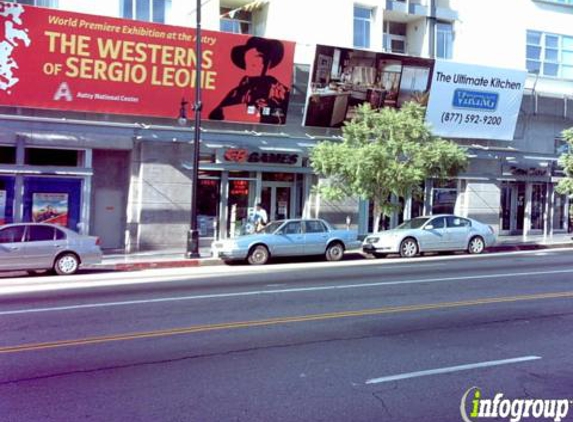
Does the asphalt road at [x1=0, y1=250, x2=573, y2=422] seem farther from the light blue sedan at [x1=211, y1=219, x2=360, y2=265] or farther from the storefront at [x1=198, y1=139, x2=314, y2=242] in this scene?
the storefront at [x1=198, y1=139, x2=314, y2=242]

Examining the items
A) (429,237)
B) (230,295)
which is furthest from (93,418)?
(429,237)

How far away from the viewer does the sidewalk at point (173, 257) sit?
18500mm

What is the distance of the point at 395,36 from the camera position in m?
29.3

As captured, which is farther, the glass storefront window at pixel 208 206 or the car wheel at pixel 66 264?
the glass storefront window at pixel 208 206

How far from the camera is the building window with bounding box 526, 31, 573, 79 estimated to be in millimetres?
30406

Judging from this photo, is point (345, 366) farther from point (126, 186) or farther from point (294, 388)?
point (126, 186)

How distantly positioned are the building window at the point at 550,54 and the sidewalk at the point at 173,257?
8761 millimetres

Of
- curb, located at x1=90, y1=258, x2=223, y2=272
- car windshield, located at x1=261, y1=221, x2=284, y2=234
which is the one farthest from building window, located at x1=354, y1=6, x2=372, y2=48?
curb, located at x1=90, y1=258, x2=223, y2=272

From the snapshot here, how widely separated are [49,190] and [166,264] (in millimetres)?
5379

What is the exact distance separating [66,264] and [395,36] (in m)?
19.0

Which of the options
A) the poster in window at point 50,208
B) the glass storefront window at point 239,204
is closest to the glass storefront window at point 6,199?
the poster in window at point 50,208

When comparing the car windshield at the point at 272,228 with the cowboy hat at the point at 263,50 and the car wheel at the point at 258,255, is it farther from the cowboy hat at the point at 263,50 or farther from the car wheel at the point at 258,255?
the cowboy hat at the point at 263,50

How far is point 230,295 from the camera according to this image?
39.4 feet

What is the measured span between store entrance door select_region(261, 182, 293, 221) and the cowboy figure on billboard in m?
2.51
